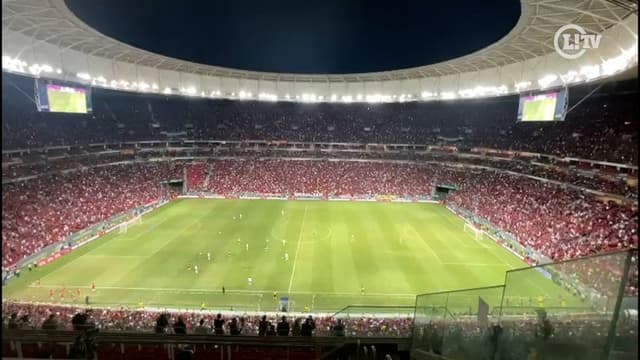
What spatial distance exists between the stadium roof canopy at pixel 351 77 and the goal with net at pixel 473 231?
517 inches

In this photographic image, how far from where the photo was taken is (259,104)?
6562cm

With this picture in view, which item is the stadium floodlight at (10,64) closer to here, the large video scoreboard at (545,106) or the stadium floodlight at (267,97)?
the large video scoreboard at (545,106)

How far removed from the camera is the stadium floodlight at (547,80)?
30.6 metres

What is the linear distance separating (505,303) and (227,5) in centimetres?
1338

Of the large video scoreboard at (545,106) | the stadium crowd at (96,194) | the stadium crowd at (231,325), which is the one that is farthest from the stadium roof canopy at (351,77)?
the stadium crowd at (96,194)

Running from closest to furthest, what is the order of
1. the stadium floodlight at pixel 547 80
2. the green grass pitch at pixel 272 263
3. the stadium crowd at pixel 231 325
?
the stadium crowd at pixel 231 325
the green grass pitch at pixel 272 263
the stadium floodlight at pixel 547 80

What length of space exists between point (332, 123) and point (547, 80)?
36389mm

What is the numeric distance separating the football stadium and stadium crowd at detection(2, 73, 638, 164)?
1.13 ft

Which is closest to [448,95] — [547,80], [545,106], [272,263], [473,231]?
[547,80]

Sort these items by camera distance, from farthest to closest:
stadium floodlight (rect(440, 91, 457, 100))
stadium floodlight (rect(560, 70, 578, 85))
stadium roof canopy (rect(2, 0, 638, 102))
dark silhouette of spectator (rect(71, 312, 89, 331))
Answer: stadium floodlight (rect(440, 91, 457, 100))
stadium floodlight (rect(560, 70, 578, 85))
stadium roof canopy (rect(2, 0, 638, 102))
dark silhouette of spectator (rect(71, 312, 89, 331))

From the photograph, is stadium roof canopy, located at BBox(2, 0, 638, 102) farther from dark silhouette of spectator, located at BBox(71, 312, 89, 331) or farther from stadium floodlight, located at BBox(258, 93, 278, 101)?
dark silhouette of spectator, located at BBox(71, 312, 89, 331)

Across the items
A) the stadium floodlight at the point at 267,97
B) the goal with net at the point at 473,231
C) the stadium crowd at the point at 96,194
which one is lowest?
the goal with net at the point at 473,231

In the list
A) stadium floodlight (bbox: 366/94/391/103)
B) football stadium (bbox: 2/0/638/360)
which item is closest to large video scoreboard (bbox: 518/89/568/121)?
football stadium (bbox: 2/0/638/360)

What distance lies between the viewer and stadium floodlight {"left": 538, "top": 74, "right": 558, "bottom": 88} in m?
30.6
